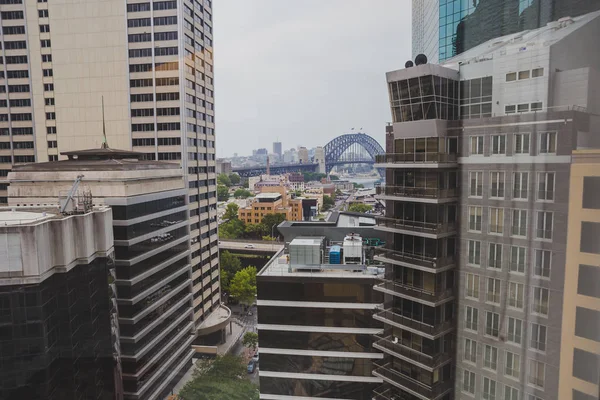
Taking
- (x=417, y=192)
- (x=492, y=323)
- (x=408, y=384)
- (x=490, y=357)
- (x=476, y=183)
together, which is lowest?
(x=408, y=384)

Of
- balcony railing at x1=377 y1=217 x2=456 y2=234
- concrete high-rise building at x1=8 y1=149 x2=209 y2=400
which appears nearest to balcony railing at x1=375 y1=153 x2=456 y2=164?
balcony railing at x1=377 y1=217 x2=456 y2=234

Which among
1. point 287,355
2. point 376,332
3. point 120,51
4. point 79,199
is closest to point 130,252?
point 79,199

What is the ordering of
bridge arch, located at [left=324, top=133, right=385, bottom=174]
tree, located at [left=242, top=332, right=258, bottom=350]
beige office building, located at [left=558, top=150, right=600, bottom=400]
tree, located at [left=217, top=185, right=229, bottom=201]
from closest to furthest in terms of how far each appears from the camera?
1. beige office building, located at [left=558, top=150, right=600, bottom=400]
2. bridge arch, located at [left=324, top=133, right=385, bottom=174]
3. tree, located at [left=242, top=332, right=258, bottom=350]
4. tree, located at [left=217, top=185, right=229, bottom=201]

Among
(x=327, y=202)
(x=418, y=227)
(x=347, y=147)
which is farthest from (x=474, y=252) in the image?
(x=327, y=202)

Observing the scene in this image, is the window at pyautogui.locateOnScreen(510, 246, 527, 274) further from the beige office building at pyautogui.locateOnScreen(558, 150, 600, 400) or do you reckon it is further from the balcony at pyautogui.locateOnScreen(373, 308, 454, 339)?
the balcony at pyautogui.locateOnScreen(373, 308, 454, 339)

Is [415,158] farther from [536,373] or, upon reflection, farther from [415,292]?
[536,373]

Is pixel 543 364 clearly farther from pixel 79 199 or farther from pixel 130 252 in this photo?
pixel 130 252

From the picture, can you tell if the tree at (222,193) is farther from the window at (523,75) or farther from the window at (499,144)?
the window at (523,75)
